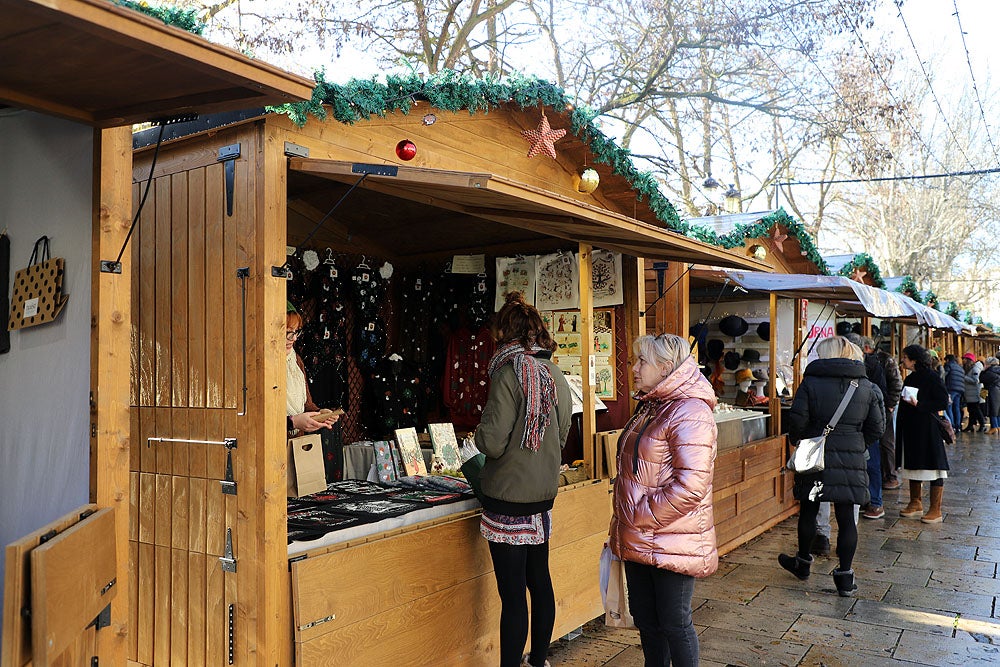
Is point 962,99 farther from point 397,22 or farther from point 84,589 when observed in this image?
point 84,589

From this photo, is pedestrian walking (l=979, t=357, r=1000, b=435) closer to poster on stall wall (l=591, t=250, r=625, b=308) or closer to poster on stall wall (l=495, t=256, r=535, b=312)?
poster on stall wall (l=591, t=250, r=625, b=308)

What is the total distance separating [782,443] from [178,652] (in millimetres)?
6822

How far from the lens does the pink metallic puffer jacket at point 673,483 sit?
3291 millimetres

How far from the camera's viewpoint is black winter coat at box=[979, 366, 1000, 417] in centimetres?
1862

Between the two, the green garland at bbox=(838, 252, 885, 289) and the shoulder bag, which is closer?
the shoulder bag

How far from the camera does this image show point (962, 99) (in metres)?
26.9

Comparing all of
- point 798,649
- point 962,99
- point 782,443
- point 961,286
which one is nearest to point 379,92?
point 798,649

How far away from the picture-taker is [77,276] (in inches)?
102

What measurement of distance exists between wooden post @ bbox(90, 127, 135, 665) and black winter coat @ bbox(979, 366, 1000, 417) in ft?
65.8

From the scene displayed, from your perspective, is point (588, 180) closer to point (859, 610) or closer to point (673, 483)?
point (673, 483)

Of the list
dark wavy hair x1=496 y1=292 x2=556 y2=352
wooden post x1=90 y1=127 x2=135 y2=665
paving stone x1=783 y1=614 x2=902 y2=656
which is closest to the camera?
wooden post x1=90 y1=127 x2=135 y2=665

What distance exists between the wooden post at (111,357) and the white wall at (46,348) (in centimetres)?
4

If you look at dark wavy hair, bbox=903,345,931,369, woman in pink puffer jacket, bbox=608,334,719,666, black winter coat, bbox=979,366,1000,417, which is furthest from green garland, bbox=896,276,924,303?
woman in pink puffer jacket, bbox=608,334,719,666

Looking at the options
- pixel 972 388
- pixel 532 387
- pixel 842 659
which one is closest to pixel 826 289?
pixel 842 659
